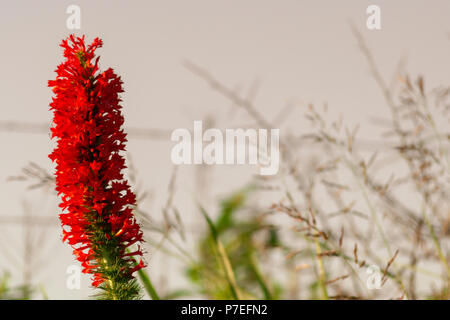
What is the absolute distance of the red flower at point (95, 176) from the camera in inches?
48.9

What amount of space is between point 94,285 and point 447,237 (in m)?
1.55

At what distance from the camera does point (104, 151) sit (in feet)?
4.05

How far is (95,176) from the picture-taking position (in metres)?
1.24

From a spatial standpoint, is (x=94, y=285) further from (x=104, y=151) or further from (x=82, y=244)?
(x=104, y=151)

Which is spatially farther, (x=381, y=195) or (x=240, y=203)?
(x=240, y=203)

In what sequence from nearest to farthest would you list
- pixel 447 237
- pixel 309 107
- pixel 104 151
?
pixel 104 151 → pixel 309 107 → pixel 447 237

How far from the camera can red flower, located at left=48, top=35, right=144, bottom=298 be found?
1241 mm
